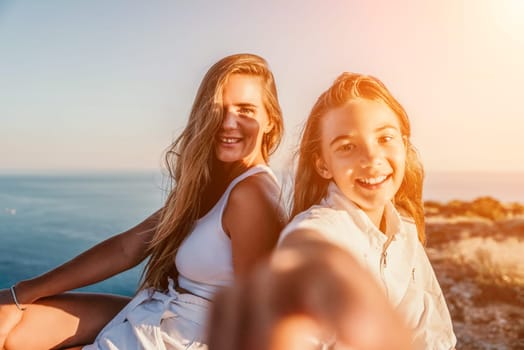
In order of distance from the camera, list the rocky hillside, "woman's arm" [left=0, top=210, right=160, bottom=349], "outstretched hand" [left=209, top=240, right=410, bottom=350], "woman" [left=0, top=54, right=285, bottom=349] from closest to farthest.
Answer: "outstretched hand" [left=209, top=240, right=410, bottom=350] < "woman" [left=0, top=54, right=285, bottom=349] < "woman's arm" [left=0, top=210, right=160, bottom=349] < the rocky hillside

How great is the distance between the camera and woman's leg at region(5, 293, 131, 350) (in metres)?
1.79

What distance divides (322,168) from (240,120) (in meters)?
0.35

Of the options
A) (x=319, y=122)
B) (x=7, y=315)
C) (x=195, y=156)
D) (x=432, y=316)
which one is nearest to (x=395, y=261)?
(x=432, y=316)

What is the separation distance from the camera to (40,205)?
237 inches

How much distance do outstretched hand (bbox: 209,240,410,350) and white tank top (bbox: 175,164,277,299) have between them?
0.70 meters

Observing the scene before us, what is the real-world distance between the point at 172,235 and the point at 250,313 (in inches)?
38.6

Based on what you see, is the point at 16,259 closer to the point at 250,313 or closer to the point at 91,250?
the point at 91,250

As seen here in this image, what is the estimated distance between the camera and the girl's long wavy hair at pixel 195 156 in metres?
1.75

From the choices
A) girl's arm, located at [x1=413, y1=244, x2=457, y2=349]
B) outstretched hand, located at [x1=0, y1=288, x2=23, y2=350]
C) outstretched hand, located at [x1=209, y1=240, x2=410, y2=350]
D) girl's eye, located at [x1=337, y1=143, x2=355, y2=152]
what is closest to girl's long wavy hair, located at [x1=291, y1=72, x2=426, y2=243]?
girl's eye, located at [x1=337, y1=143, x2=355, y2=152]

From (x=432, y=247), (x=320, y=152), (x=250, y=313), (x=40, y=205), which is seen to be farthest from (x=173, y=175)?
(x=40, y=205)

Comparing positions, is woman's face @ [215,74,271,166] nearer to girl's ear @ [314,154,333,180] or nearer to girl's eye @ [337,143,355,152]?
girl's ear @ [314,154,333,180]

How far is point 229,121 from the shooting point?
1758 millimetres

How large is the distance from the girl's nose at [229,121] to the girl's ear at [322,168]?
0.31 meters

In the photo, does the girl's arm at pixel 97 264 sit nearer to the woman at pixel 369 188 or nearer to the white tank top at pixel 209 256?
the white tank top at pixel 209 256
